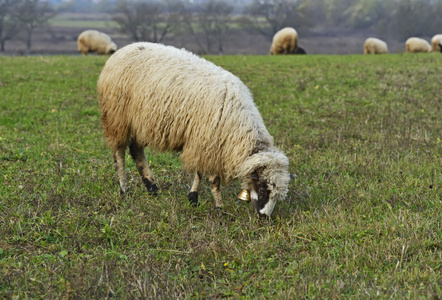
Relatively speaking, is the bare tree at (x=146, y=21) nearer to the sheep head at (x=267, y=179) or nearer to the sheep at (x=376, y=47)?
the sheep at (x=376, y=47)

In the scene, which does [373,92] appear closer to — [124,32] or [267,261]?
[267,261]

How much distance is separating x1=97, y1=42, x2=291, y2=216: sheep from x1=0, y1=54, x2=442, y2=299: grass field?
448 millimetres

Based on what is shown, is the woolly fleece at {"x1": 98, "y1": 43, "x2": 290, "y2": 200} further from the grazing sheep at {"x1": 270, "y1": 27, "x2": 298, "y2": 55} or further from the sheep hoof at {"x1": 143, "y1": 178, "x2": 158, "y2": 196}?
the grazing sheep at {"x1": 270, "y1": 27, "x2": 298, "y2": 55}

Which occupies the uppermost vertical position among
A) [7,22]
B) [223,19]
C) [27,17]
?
[223,19]

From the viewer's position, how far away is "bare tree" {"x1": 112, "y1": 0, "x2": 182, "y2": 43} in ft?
177

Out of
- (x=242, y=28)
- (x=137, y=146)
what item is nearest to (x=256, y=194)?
(x=137, y=146)

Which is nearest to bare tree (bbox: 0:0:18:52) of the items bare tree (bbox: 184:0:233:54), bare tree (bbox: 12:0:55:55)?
bare tree (bbox: 12:0:55:55)

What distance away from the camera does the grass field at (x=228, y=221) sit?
143 inches

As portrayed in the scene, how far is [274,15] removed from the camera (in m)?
64.1

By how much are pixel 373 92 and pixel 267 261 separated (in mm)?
Answer: 8473

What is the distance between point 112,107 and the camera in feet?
18.5

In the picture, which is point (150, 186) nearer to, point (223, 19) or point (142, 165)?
point (142, 165)

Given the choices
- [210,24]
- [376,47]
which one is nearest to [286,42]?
[376,47]

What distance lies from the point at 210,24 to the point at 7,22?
80.5 ft
